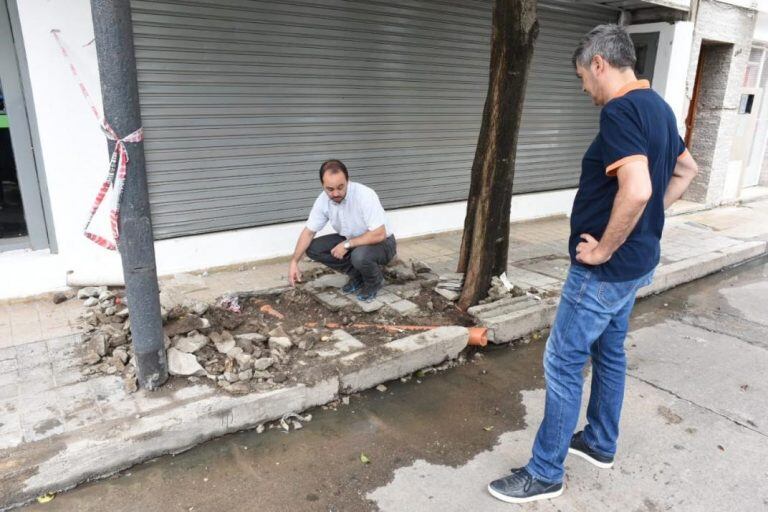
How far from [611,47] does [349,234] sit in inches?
114

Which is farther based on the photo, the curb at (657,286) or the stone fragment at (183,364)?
the curb at (657,286)

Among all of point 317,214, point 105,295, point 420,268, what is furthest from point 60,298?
point 420,268

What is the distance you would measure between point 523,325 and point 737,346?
187 centimetres

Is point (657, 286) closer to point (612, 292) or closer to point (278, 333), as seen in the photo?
point (612, 292)

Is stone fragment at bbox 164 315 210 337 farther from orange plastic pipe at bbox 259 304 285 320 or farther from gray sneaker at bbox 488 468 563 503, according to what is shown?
gray sneaker at bbox 488 468 563 503

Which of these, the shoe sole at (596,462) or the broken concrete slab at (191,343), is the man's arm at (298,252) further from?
the shoe sole at (596,462)

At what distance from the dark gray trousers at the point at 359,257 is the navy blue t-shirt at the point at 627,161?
2316mm

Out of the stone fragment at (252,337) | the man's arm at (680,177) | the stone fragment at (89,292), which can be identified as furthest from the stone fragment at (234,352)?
the man's arm at (680,177)

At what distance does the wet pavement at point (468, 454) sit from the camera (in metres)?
2.84

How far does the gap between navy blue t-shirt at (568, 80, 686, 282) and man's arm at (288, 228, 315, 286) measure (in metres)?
2.57

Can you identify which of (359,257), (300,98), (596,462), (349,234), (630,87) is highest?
(630,87)

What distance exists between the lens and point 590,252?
252 cm

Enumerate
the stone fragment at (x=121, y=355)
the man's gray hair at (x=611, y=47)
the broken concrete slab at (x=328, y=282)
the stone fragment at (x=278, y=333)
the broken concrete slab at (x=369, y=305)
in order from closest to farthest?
1. the man's gray hair at (x=611, y=47)
2. the stone fragment at (x=121, y=355)
3. the stone fragment at (x=278, y=333)
4. the broken concrete slab at (x=369, y=305)
5. the broken concrete slab at (x=328, y=282)

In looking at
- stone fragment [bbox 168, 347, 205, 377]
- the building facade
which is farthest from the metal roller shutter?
stone fragment [bbox 168, 347, 205, 377]
